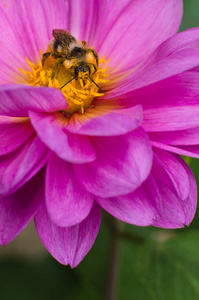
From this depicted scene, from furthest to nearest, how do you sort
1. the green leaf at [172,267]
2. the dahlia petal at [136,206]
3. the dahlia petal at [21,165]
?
the green leaf at [172,267] < the dahlia petal at [136,206] < the dahlia petal at [21,165]

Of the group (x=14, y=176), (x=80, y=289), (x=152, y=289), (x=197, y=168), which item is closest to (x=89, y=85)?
(x=14, y=176)

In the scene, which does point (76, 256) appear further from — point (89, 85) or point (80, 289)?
point (80, 289)

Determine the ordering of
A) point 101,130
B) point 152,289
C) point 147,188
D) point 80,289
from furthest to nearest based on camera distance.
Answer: point 80,289
point 152,289
point 147,188
point 101,130

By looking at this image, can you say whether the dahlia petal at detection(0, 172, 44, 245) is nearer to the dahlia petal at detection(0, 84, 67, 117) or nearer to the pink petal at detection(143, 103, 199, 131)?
the dahlia petal at detection(0, 84, 67, 117)

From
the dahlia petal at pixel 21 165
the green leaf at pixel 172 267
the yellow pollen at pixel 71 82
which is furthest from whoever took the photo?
the green leaf at pixel 172 267

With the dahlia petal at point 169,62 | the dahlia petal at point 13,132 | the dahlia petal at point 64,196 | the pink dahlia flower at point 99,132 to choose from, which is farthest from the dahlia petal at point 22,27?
the dahlia petal at point 64,196

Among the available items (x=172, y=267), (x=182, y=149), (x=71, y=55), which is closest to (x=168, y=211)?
(x=182, y=149)

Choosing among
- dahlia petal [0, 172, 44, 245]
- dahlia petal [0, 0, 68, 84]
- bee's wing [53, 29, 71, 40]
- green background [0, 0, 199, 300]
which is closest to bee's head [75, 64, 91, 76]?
bee's wing [53, 29, 71, 40]

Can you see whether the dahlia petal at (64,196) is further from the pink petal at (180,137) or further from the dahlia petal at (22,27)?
the dahlia petal at (22,27)
